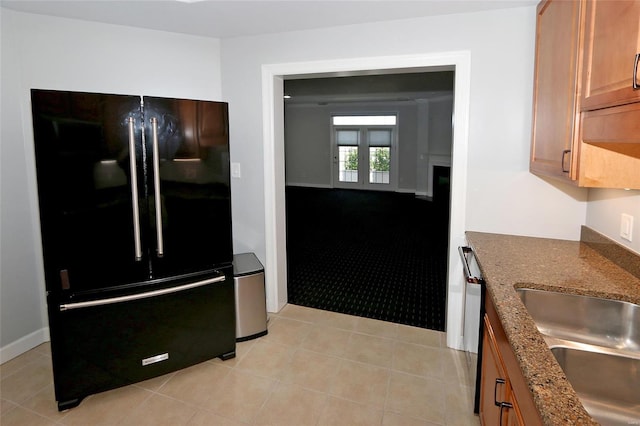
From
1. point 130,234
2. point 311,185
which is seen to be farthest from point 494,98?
point 311,185

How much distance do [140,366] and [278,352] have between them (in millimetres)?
926

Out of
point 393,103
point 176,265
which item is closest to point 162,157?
point 176,265

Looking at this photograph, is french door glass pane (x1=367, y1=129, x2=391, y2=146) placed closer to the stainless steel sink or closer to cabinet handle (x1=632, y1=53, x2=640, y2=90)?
the stainless steel sink

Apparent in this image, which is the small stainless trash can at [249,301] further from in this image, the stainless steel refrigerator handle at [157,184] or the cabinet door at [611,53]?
the cabinet door at [611,53]

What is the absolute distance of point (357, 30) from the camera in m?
2.81

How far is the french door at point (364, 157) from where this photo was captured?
37.2 ft

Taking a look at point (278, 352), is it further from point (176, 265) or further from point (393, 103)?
point (393, 103)

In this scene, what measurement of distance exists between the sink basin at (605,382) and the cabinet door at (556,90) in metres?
0.69

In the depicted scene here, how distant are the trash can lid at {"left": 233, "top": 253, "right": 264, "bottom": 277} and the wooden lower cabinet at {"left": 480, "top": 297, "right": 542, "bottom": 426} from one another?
→ 5.55 ft

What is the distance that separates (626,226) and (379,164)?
32.3ft

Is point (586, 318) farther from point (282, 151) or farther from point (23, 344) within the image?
point (23, 344)

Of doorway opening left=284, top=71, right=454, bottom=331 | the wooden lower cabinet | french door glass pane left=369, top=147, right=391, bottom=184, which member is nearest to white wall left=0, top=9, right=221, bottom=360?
doorway opening left=284, top=71, right=454, bottom=331

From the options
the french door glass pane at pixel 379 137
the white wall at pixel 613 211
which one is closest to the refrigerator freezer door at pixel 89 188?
the white wall at pixel 613 211

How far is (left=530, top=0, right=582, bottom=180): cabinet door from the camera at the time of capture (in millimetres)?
1599
